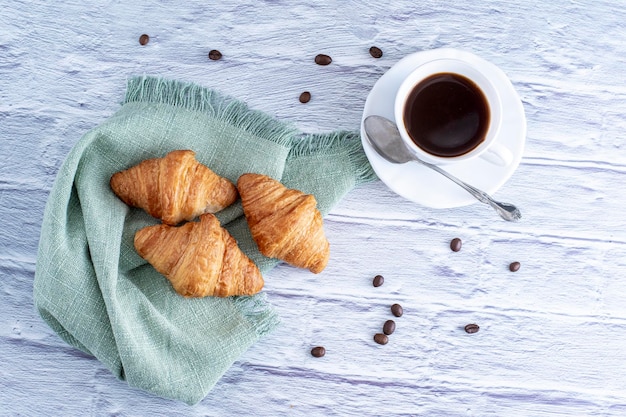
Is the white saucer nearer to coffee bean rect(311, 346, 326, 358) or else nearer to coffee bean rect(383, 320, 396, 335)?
coffee bean rect(383, 320, 396, 335)

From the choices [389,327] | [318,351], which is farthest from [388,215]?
[318,351]

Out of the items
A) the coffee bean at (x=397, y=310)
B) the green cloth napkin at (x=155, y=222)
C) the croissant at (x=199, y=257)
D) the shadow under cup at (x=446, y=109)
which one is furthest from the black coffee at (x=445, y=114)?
the croissant at (x=199, y=257)

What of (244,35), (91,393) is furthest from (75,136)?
(91,393)

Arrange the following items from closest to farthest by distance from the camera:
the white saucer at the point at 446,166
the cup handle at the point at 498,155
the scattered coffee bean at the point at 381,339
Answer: the cup handle at the point at 498,155, the white saucer at the point at 446,166, the scattered coffee bean at the point at 381,339

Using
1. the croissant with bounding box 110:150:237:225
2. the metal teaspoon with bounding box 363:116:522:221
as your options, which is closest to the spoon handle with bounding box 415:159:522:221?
the metal teaspoon with bounding box 363:116:522:221

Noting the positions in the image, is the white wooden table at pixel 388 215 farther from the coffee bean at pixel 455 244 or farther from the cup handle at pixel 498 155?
the cup handle at pixel 498 155

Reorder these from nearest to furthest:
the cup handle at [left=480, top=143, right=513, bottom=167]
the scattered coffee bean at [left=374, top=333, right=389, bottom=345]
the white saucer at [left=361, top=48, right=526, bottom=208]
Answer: the cup handle at [left=480, top=143, right=513, bottom=167] < the white saucer at [left=361, top=48, right=526, bottom=208] < the scattered coffee bean at [left=374, top=333, right=389, bottom=345]
